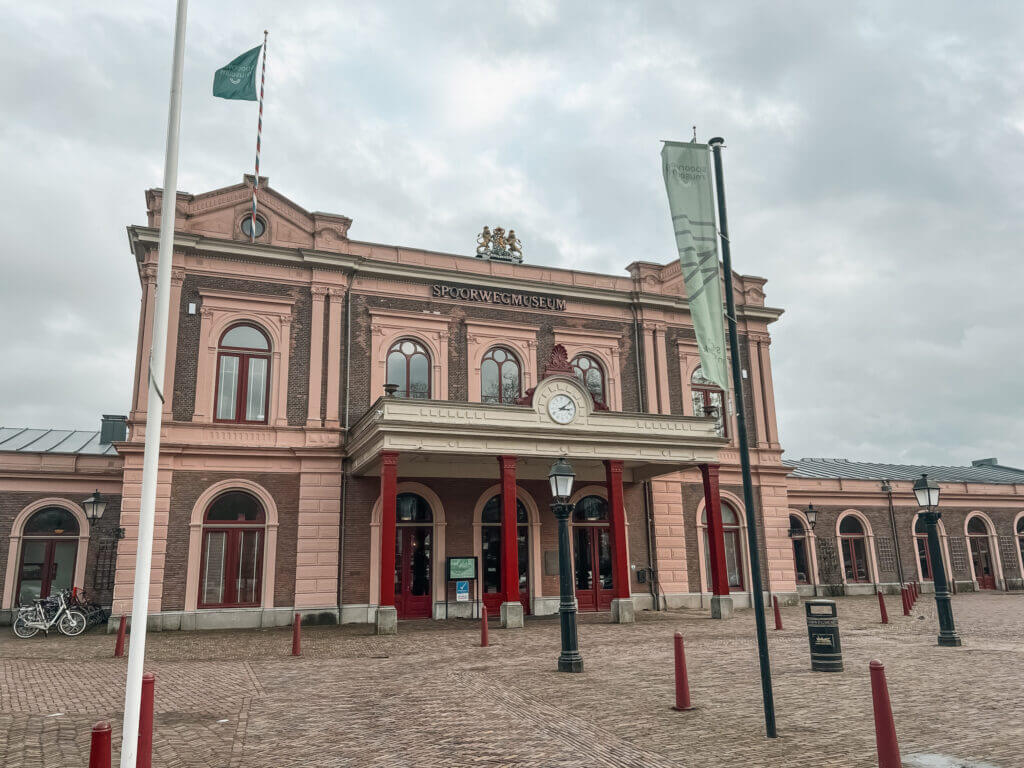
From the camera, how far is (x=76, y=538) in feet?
77.3

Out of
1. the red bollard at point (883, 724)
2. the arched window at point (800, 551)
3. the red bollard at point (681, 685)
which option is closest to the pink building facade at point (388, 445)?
the arched window at point (800, 551)

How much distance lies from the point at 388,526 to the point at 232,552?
576 centimetres

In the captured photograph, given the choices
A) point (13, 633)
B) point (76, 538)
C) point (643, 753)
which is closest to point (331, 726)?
point (643, 753)

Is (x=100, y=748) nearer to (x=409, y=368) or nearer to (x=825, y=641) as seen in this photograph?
(x=825, y=641)

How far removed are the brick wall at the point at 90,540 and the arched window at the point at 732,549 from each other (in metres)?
19.4

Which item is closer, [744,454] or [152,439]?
[152,439]

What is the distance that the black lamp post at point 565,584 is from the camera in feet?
40.2

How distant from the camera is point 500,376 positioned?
25.4 metres

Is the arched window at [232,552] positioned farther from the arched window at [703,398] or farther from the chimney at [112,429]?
the arched window at [703,398]

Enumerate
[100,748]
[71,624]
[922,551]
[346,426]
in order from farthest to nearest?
[922,551] < [346,426] < [71,624] < [100,748]

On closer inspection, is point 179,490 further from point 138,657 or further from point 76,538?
point 138,657

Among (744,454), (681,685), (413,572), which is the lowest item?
(681,685)

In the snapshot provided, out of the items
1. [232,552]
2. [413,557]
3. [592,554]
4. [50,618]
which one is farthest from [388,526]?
[50,618]

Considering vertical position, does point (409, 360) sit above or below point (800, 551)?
above
